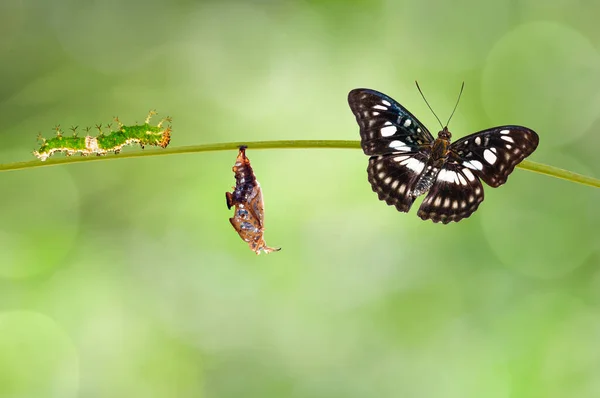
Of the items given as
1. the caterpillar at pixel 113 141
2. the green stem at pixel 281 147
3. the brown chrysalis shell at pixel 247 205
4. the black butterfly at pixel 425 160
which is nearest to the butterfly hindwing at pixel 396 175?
the black butterfly at pixel 425 160

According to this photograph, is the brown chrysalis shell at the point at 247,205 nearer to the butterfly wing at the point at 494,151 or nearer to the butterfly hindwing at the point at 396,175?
the butterfly hindwing at the point at 396,175

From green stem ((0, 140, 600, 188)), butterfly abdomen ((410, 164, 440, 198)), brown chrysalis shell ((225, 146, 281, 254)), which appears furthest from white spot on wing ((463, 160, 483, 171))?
brown chrysalis shell ((225, 146, 281, 254))

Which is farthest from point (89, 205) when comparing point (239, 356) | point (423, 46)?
point (423, 46)

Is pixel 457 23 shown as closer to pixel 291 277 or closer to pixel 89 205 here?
pixel 291 277

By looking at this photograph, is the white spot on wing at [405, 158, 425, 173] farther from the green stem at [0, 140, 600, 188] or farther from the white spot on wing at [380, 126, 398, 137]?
the green stem at [0, 140, 600, 188]

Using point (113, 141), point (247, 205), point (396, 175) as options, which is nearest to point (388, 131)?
point (396, 175)

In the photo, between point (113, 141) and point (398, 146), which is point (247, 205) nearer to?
point (398, 146)
